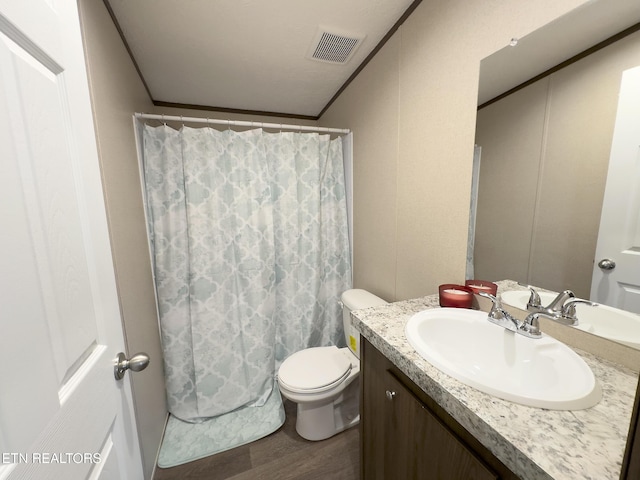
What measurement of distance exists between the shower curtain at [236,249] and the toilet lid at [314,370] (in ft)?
1.10

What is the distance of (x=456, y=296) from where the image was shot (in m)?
0.94

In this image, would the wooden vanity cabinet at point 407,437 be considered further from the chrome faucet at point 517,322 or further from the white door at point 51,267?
the white door at point 51,267

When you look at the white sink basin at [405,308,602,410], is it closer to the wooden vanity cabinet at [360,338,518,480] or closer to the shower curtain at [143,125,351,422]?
the wooden vanity cabinet at [360,338,518,480]

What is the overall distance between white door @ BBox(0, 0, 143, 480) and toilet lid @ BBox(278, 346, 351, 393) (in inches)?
34.8

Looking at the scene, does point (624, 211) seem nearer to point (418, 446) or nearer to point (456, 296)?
point (456, 296)

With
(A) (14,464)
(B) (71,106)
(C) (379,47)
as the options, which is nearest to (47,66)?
(B) (71,106)

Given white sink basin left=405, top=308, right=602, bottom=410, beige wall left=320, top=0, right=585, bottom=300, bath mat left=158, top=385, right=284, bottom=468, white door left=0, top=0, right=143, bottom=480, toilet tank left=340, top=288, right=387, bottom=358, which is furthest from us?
toilet tank left=340, top=288, right=387, bottom=358

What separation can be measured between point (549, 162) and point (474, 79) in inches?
16.3

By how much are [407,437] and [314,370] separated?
0.83 metres

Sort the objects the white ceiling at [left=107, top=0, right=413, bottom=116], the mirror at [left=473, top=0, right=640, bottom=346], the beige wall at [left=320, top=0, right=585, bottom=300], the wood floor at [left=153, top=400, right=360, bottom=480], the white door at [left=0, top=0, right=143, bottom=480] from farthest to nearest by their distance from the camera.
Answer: the wood floor at [left=153, top=400, right=360, bottom=480], the white ceiling at [left=107, top=0, right=413, bottom=116], the beige wall at [left=320, top=0, right=585, bottom=300], the mirror at [left=473, top=0, right=640, bottom=346], the white door at [left=0, top=0, right=143, bottom=480]

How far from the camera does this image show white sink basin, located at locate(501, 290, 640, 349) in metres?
0.62

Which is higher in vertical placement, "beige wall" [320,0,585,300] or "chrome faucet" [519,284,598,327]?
"beige wall" [320,0,585,300]

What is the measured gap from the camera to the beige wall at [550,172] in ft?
2.15

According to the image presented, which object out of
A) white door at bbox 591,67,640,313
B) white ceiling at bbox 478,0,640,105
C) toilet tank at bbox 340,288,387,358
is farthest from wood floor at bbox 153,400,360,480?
white ceiling at bbox 478,0,640,105
